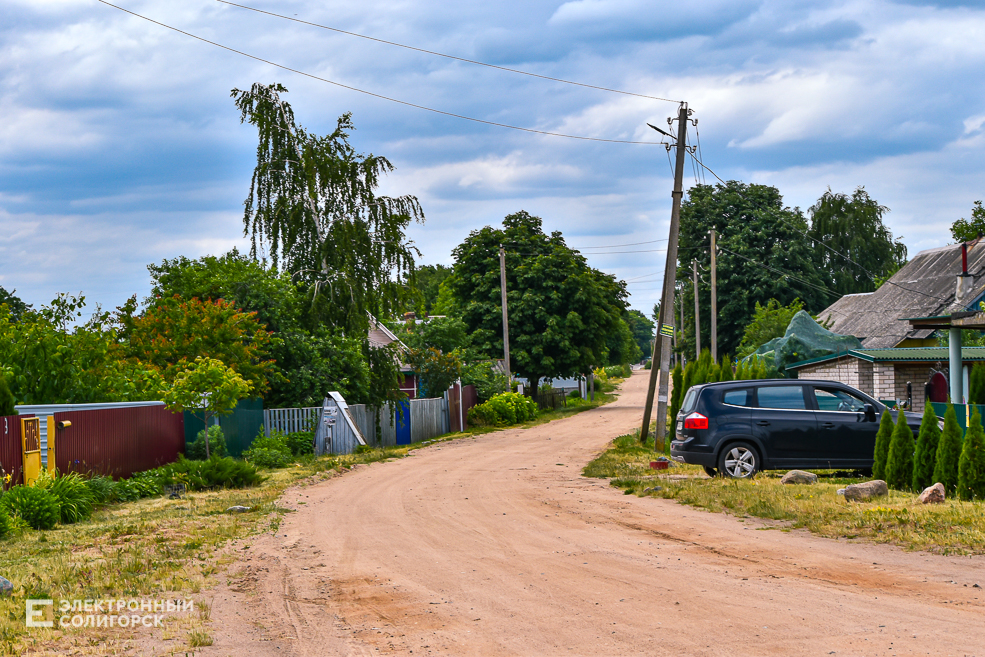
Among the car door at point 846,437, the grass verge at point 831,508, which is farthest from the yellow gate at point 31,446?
the car door at point 846,437

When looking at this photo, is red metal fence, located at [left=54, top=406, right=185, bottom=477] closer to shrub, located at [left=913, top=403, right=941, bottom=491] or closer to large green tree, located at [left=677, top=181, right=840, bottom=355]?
shrub, located at [left=913, top=403, right=941, bottom=491]

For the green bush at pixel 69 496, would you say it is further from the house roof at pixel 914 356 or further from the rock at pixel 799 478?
the house roof at pixel 914 356

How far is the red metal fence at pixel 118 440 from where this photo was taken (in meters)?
15.2

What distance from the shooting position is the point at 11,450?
13.8 metres

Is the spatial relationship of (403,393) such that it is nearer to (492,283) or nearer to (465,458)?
(465,458)

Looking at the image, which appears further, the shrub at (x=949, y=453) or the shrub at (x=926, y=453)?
the shrub at (x=926, y=453)

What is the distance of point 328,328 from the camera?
2903 centimetres

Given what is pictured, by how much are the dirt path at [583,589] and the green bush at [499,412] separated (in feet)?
85.6

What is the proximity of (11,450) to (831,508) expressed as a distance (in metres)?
11.8

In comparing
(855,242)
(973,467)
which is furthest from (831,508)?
(855,242)

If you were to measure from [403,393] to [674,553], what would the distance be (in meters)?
22.3

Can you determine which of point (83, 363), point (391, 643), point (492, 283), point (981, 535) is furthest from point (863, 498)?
point (492, 283)

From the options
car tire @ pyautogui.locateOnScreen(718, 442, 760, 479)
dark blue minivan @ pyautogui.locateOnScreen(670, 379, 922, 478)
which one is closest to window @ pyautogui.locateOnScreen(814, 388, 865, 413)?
dark blue minivan @ pyautogui.locateOnScreen(670, 379, 922, 478)

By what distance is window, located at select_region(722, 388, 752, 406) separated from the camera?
49.3ft
